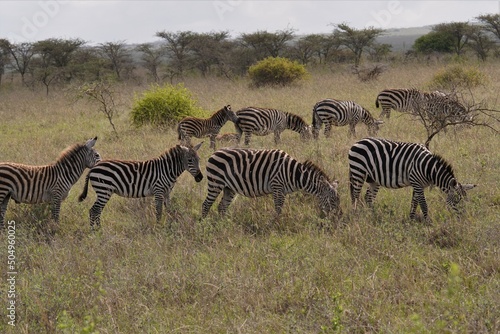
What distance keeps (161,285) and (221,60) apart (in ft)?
98.0

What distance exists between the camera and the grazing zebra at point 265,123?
11872mm

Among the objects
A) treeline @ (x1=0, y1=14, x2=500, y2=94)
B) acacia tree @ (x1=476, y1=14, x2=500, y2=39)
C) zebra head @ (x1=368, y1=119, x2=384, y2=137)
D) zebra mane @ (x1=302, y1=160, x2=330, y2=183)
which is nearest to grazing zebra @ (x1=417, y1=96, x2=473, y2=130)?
zebra head @ (x1=368, y1=119, x2=384, y2=137)

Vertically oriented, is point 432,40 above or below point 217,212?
above

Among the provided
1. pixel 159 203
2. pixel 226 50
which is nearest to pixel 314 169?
pixel 159 203

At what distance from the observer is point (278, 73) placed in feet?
78.7

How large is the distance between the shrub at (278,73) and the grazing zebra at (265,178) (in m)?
17.0

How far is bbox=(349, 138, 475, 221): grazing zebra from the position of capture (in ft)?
21.1

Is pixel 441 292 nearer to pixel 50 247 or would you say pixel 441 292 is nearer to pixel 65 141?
pixel 50 247

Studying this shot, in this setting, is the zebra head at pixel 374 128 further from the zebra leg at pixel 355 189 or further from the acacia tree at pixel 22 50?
the acacia tree at pixel 22 50

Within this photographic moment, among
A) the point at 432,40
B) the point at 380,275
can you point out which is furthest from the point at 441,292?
the point at 432,40

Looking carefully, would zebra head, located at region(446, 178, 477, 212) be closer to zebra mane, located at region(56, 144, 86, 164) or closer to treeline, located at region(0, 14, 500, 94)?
zebra mane, located at region(56, 144, 86, 164)

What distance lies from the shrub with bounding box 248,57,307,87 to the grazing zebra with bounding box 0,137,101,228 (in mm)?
17007

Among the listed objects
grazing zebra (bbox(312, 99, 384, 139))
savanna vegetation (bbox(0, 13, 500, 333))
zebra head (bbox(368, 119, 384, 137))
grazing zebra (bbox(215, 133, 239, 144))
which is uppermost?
grazing zebra (bbox(312, 99, 384, 139))

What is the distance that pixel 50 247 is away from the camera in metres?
6.14
